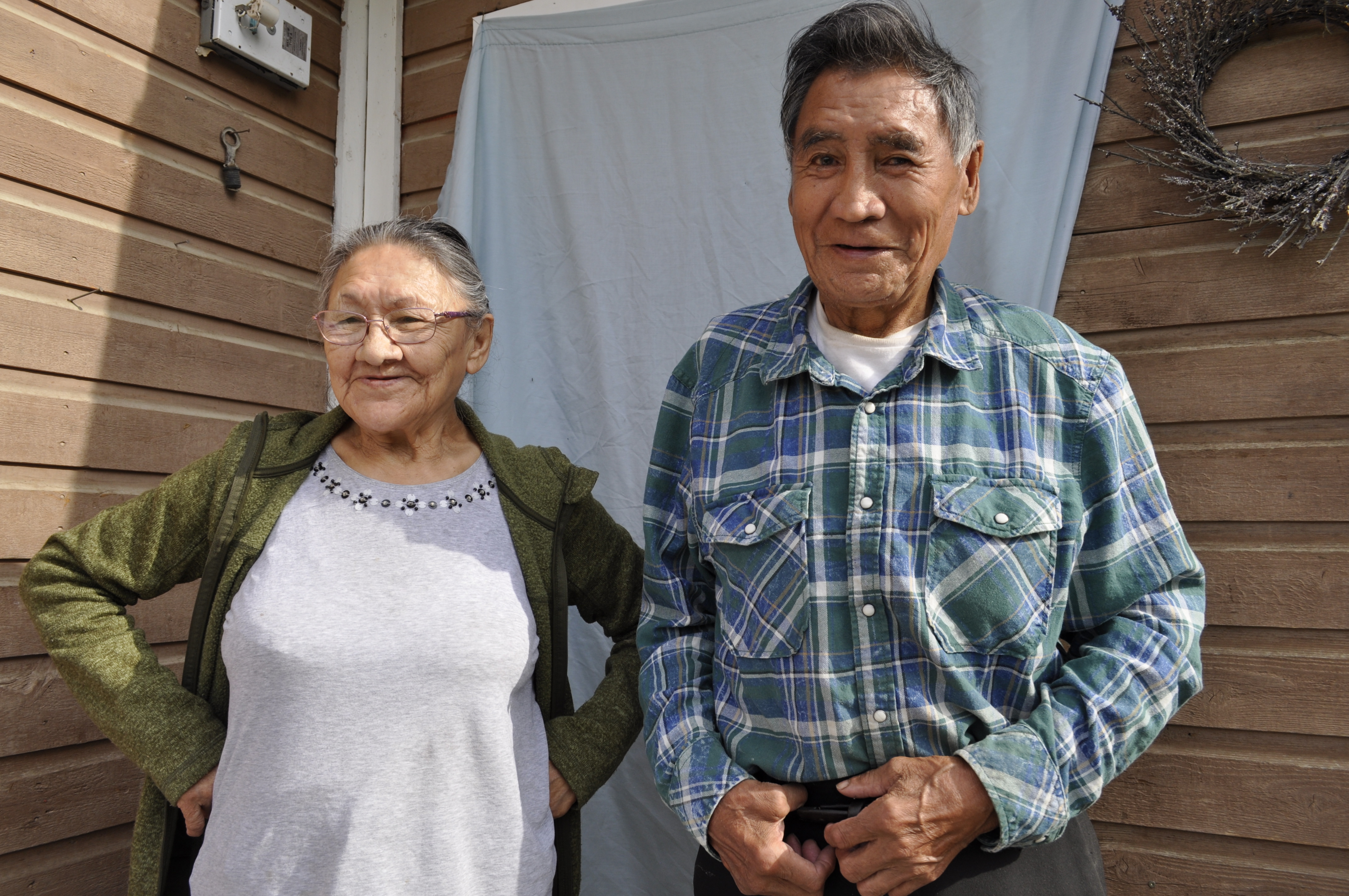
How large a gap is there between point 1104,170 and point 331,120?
2082mm

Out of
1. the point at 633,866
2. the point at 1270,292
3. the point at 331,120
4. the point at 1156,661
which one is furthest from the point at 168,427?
the point at 1270,292

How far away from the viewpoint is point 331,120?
2662 millimetres

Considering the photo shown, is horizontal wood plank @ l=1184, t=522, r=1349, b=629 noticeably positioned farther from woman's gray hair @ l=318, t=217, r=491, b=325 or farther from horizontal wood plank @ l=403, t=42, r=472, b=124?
horizontal wood plank @ l=403, t=42, r=472, b=124

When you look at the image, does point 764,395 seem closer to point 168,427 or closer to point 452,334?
point 452,334

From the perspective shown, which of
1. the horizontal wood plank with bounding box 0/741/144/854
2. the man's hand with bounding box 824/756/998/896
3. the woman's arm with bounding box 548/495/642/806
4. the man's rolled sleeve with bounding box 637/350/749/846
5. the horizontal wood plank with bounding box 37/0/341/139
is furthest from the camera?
the horizontal wood plank with bounding box 37/0/341/139

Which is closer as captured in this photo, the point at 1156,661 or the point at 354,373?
the point at 1156,661

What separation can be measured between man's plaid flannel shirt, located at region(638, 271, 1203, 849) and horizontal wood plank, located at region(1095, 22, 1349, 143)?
0.80 metres

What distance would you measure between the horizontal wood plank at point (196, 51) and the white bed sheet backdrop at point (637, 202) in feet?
1.56

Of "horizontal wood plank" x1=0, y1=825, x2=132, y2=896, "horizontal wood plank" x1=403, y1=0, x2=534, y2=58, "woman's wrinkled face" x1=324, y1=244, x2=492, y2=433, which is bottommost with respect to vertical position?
"horizontal wood plank" x1=0, y1=825, x2=132, y2=896

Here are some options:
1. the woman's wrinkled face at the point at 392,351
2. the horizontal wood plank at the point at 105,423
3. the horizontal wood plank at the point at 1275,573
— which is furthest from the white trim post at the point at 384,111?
the horizontal wood plank at the point at 1275,573

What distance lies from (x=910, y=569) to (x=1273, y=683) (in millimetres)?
947

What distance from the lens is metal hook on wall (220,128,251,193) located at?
7.60 feet

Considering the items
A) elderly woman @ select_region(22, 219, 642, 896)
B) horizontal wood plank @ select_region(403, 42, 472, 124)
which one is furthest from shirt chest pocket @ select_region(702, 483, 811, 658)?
horizontal wood plank @ select_region(403, 42, 472, 124)

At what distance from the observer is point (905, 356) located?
53.1 inches
